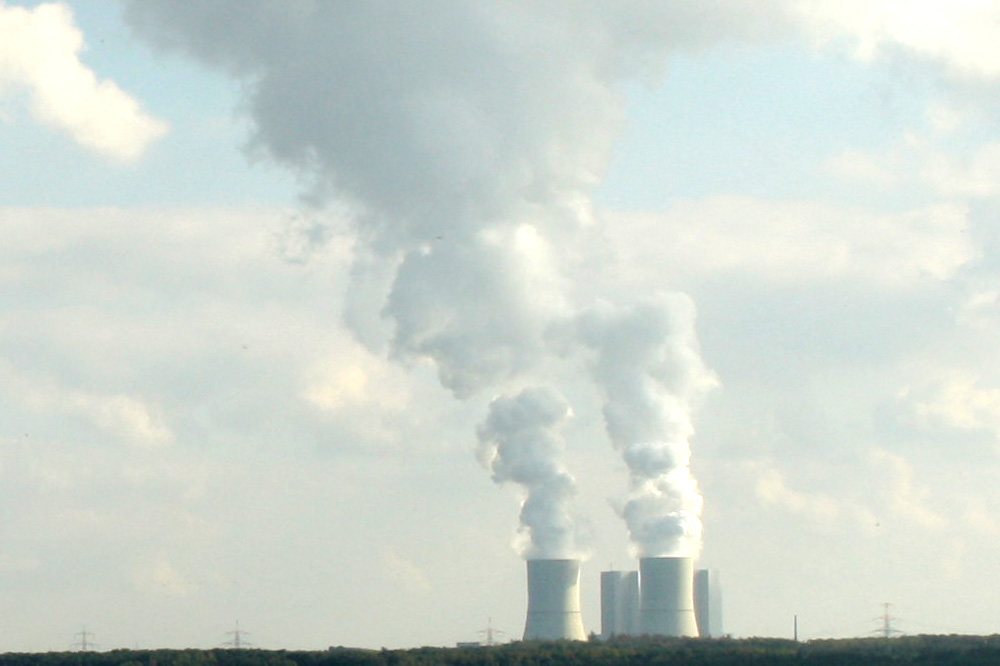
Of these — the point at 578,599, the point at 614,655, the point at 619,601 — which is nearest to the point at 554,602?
the point at 578,599

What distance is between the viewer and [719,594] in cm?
10538

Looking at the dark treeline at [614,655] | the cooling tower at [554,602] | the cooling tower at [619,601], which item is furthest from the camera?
the cooling tower at [619,601]

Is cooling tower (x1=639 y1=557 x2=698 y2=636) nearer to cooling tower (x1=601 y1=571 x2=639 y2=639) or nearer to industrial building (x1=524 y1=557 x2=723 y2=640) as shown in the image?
industrial building (x1=524 y1=557 x2=723 y2=640)

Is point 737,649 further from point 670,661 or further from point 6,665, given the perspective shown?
point 6,665

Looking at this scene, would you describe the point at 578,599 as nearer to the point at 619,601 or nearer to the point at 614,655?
the point at 614,655

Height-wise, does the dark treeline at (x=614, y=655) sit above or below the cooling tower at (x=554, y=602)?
below

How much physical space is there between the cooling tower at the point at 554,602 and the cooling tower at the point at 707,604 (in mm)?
14187

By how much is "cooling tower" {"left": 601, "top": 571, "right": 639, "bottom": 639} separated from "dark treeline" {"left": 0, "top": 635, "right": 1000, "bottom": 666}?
1395 centimetres

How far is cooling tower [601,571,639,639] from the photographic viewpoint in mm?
105312

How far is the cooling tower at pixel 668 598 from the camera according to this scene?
89125 millimetres

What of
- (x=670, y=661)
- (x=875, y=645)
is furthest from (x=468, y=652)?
(x=875, y=645)

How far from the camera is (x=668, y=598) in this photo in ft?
293

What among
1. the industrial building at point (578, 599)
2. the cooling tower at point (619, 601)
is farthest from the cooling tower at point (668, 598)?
the cooling tower at point (619, 601)

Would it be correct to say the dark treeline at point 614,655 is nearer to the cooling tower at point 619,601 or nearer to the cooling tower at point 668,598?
the cooling tower at point 668,598
